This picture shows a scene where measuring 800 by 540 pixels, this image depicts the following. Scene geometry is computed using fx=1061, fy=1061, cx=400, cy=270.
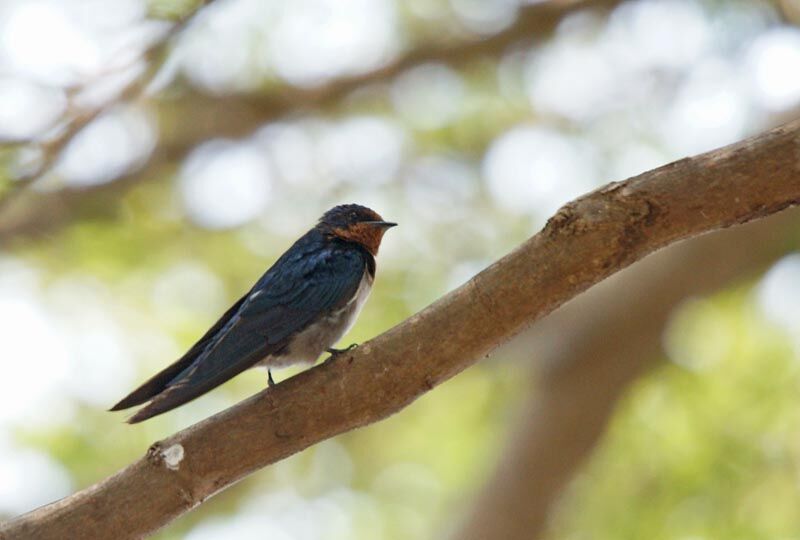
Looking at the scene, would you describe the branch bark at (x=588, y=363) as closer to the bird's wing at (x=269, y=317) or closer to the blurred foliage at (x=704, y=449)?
the blurred foliage at (x=704, y=449)

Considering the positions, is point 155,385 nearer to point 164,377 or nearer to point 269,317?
point 164,377

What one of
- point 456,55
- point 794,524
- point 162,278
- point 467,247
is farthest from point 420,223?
point 794,524

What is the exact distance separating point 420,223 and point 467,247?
477 millimetres

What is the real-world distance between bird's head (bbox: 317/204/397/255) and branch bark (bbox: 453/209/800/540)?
192 centimetres

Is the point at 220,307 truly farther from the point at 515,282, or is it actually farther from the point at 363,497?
the point at 515,282

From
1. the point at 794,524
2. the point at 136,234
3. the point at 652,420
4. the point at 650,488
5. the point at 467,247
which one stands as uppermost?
the point at 136,234

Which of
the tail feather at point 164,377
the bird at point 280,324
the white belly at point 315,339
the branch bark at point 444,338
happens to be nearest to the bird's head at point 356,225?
the bird at point 280,324

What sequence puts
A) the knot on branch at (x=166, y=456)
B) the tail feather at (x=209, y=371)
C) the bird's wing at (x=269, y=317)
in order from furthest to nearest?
the bird's wing at (x=269, y=317) → the tail feather at (x=209, y=371) → the knot on branch at (x=166, y=456)

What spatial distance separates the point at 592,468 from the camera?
7.82 metres

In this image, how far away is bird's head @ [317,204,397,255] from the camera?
213 inches

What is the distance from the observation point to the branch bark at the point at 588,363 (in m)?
6.56

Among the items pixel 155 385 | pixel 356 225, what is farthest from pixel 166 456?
pixel 356 225

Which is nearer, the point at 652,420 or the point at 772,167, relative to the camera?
the point at 772,167

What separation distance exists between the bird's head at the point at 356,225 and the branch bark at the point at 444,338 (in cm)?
179
